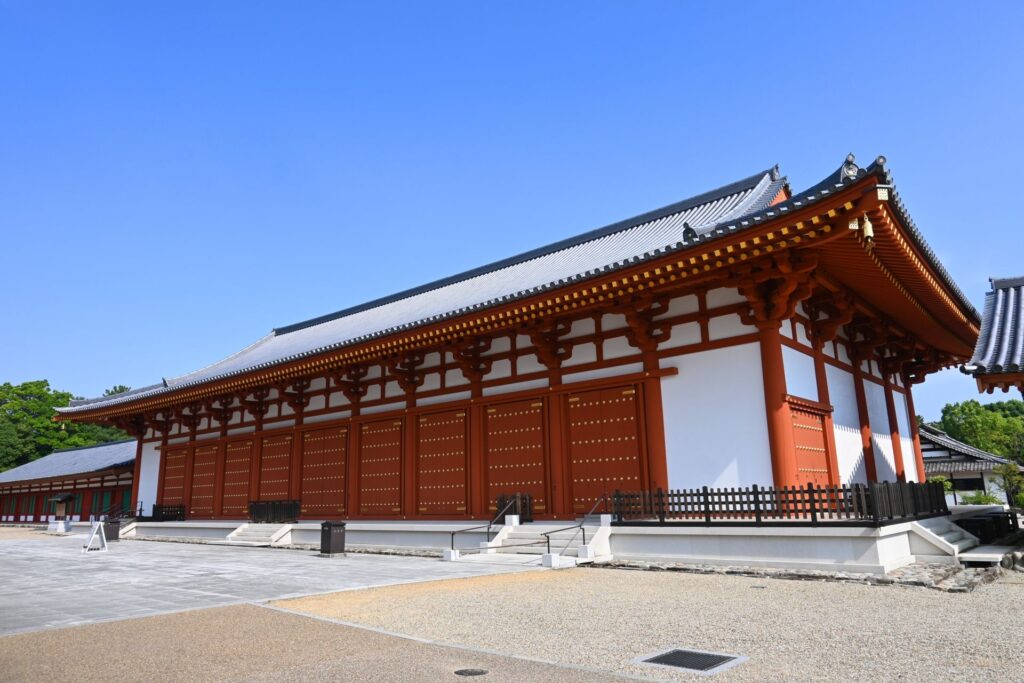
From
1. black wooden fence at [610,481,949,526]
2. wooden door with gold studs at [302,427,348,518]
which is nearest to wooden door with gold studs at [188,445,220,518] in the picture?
wooden door with gold studs at [302,427,348,518]

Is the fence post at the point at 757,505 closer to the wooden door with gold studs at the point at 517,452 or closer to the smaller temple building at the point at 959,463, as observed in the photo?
the wooden door with gold studs at the point at 517,452

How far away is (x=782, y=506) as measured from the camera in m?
11.1

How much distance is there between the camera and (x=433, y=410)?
58.6 ft

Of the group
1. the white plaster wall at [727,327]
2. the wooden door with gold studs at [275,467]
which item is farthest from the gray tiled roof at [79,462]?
the white plaster wall at [727,327]

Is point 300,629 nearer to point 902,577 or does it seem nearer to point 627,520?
point 627,520

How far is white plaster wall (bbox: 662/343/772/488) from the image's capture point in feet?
41.8

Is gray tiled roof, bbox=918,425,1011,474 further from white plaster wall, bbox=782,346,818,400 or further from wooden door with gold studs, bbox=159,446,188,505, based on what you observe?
wooden door with gold studs, bbox=159,446,188,505

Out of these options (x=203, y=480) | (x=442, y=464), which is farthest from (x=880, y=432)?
(x=203, y=480)

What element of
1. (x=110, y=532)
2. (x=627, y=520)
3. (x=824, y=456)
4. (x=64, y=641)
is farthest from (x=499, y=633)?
(x=110, y=532)

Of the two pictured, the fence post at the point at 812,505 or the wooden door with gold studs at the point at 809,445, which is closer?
the fence post at the point at 812,505

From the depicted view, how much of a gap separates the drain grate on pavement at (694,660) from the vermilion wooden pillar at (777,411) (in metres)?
7.21

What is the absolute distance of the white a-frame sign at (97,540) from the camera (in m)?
17.3

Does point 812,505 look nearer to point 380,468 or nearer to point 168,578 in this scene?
point 168,578

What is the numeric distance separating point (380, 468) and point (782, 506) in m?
11.3
